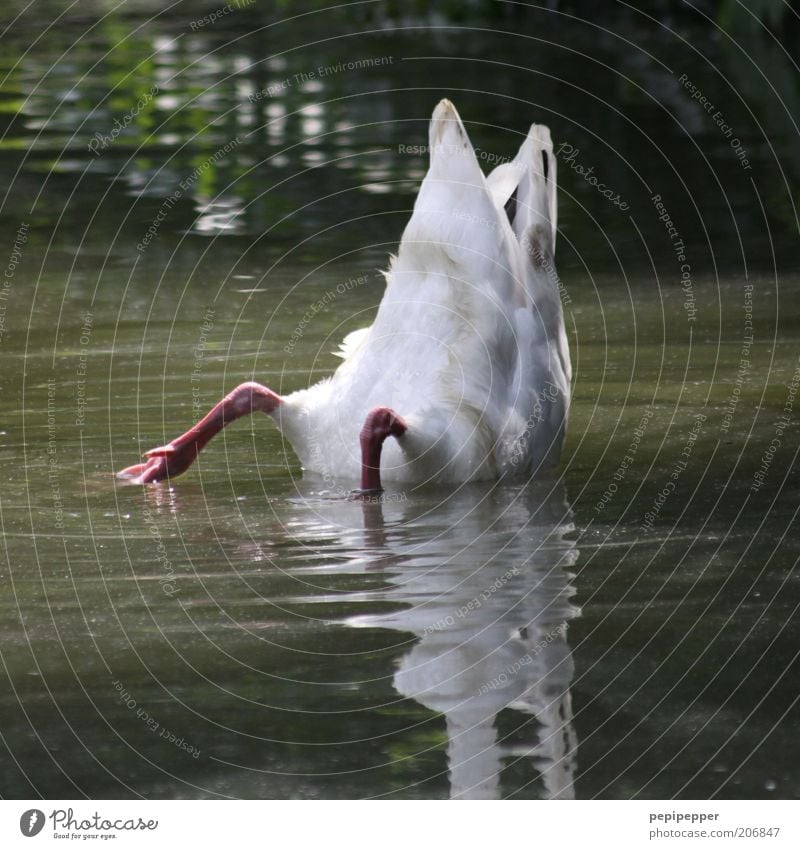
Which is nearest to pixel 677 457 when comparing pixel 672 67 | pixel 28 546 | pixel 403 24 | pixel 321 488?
pixel 321 488

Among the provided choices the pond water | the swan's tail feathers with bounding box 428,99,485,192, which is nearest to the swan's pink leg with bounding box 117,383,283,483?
the pond water

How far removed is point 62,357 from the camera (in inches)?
364

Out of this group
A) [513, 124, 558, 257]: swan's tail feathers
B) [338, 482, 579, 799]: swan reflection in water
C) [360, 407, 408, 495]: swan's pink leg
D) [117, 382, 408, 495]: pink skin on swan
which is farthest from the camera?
[513, 124, 558, 257]: swan's tail feathers

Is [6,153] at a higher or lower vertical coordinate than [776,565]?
higher

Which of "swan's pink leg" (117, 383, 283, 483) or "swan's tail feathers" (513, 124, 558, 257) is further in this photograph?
"swan's tail feathers" (513, 124, 558, 257)

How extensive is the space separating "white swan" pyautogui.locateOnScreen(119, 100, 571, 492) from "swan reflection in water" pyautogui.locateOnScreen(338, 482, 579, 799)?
218 mm

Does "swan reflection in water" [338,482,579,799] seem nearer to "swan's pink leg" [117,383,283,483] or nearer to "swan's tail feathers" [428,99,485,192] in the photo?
"swan's pink leg" [117,383,283,483]

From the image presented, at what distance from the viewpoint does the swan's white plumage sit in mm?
7000

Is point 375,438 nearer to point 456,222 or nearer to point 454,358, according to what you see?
point 454,358

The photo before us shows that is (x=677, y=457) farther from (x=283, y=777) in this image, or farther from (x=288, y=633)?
(x=283, y=777)

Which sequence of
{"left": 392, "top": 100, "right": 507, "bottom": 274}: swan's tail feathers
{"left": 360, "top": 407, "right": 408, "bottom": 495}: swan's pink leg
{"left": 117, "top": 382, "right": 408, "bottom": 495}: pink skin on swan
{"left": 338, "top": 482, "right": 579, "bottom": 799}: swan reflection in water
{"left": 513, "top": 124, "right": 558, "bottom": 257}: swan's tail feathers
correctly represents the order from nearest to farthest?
{"left": 338, "top": 482, "right": 579, "bottom": 799}: swan reflection in water → {"left": 360, "top": 407, "right": 408, "bottom": 495}: swan's pink leg → {"left": 392, "top": 100, "right": 507, "bottom": 274}: swan's tail feathers → {"left": 117, "top": 382, "right": 408, "bottom": 495}: pink skin on swan → {"left": 513, "top": 124, "right": 558, "bottom": 257}: swan's tail feathers

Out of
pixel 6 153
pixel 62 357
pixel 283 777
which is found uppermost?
pixel 6 153

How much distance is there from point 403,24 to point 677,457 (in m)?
14.9

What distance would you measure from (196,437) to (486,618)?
226cm
